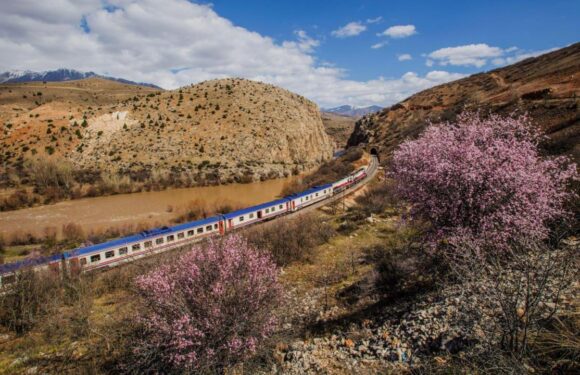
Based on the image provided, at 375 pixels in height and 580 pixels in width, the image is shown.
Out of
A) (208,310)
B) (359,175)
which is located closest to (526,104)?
(359,175)

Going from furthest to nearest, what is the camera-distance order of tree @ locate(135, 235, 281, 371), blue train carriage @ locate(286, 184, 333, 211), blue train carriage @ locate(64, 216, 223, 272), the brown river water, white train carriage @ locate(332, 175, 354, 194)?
1. white train carriage @ locate(332, 175, 354, 194)
2. the brown river water
3. blue train carriage @ locate(286, 184, 333, 211)
4. blue train carriage @ locate(64, 216, 223, 272)
5. tree @ locate(135, 235, 281, 371)

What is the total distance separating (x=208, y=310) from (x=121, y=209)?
1591 inches

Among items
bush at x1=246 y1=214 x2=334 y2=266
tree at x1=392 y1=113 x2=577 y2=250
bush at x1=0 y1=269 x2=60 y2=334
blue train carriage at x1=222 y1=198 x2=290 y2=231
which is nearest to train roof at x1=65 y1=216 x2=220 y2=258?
blue train carriage at x1=222 y1=198 x2=290 y2=231

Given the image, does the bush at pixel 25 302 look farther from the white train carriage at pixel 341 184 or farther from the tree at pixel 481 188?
the white train carriage at pixel 341 184

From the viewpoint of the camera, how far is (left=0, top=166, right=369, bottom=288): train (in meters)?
16.7

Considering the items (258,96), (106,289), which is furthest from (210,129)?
(106,289)

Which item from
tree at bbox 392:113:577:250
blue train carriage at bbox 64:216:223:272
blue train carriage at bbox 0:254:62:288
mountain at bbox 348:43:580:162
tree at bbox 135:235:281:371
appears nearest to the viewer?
tree at bbox 135:235:281:371

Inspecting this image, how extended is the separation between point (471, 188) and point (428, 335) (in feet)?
14.6

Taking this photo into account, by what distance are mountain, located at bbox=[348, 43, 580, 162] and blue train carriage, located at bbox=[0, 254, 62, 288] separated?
777 inches

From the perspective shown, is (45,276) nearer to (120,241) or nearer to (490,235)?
(120,241)

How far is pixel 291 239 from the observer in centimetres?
2009

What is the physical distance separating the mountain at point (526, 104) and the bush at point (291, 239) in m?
9.13

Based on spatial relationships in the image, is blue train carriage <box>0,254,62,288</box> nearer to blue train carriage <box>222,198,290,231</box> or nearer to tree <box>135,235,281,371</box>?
tree <box>135,235,281,371</box>

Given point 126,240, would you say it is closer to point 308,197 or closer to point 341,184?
point 308,197
